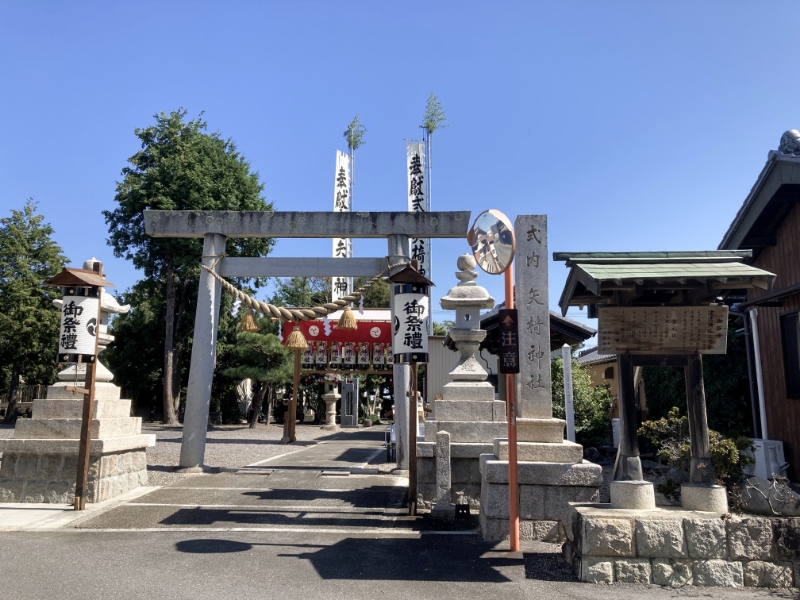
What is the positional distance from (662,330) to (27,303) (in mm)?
26209

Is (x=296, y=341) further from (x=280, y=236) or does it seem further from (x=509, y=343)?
(x=509, y=343)

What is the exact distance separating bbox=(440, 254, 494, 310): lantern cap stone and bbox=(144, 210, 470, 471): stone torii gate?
212 cm

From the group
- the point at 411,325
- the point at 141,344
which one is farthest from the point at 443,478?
the point at 141,344

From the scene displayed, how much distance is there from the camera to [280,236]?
1129cm

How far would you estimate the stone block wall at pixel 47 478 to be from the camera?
26.3ft

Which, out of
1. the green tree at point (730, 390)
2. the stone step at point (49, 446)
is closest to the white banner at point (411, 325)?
the stone step at point (49, 446)

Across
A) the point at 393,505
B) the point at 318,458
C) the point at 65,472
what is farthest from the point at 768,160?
the point at 65,472

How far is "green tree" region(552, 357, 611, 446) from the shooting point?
15383mm

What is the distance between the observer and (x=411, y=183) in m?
24.9

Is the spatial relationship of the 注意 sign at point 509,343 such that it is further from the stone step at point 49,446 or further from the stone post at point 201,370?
the stone post at point 201,370

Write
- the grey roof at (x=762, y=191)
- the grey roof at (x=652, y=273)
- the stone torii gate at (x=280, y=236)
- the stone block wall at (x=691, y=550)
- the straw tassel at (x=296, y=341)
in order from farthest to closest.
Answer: the straw tassel at (x=296, y=341), the stone torii gate at (x=280, y=236), the grey roof at (x=762, y=191), the grey roof at (x=652, y=273), the stone block wall at (x=691, y=550)

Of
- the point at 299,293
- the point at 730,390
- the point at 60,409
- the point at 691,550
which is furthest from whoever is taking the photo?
the point at 299,293

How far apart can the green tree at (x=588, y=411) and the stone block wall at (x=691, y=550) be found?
33.0ft

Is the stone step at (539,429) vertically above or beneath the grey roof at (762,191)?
beneath
